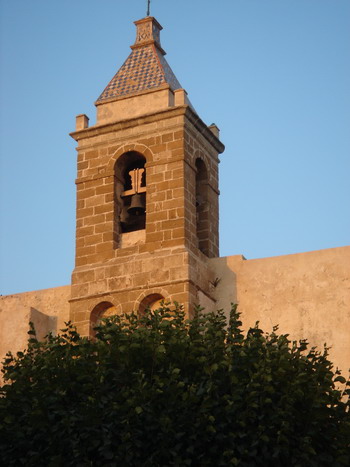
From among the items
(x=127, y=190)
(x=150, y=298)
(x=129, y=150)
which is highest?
(x=129, y=150)

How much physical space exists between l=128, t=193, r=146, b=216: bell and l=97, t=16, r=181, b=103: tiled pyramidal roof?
2.36 metres

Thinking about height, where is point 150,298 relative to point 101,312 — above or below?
above

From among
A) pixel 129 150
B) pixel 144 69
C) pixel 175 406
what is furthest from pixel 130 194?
pixel 175 406

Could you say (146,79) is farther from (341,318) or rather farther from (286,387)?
(286,387)

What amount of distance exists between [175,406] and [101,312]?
21.0 ft

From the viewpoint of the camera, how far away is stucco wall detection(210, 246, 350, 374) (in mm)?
21047

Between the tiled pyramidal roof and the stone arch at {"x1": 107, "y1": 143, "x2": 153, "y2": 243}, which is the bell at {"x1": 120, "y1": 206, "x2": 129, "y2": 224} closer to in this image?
the stone arch at {"x1": 107, "y1": 143, "x2": 153, "y2": 243}

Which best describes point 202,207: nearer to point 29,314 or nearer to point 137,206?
point 137,206

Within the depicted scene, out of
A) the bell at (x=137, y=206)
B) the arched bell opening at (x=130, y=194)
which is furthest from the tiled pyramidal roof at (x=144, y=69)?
the bell at (x=137, y=206)

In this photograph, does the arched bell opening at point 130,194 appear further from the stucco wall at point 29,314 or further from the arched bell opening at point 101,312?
the stucco wall at point 29,314

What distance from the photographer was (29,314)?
2245 cm

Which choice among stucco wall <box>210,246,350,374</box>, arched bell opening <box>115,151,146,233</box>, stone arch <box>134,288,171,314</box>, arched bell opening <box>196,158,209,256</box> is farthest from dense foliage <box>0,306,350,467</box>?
arched bell opening <box>115,151,146,233</box>

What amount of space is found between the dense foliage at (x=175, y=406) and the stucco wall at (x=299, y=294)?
369 centimetres

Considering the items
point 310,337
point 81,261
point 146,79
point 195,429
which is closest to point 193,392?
point 195,429
